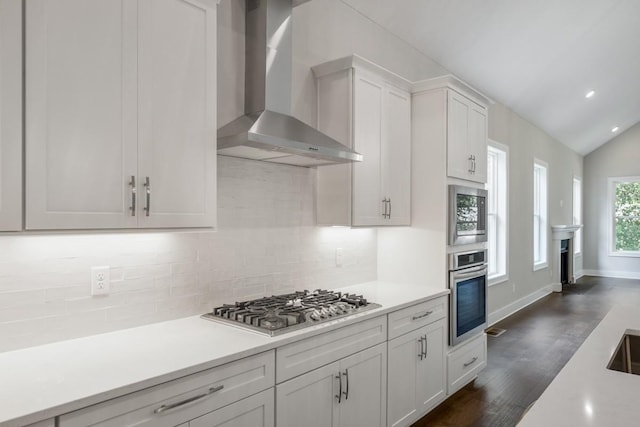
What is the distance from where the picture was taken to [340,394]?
2.27 m

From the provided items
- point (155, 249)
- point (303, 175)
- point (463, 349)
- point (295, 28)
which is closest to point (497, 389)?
point (463, 349)

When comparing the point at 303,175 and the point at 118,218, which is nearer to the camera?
the point at 118,218

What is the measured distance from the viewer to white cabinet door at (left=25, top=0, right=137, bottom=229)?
1.50 m

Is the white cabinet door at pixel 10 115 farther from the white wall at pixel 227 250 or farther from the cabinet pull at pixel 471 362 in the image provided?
the cabinet pull at pixel 471 362

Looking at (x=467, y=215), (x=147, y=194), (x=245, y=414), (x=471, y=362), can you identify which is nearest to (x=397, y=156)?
(x=467, y=215)

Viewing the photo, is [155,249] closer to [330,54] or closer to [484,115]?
[330,54]

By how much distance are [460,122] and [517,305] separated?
4.31 metres

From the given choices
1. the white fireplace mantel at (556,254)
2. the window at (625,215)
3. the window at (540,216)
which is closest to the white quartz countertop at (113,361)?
the window at (540,216)

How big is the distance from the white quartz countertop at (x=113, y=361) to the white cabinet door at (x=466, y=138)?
5.65 ft

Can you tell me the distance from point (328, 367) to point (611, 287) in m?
8.90

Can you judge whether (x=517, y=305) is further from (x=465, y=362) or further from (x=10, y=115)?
(x=10, y=115)

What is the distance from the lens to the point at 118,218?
1699 millimetres

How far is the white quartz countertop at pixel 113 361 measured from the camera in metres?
1.30

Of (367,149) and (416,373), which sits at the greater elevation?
(367,149)
